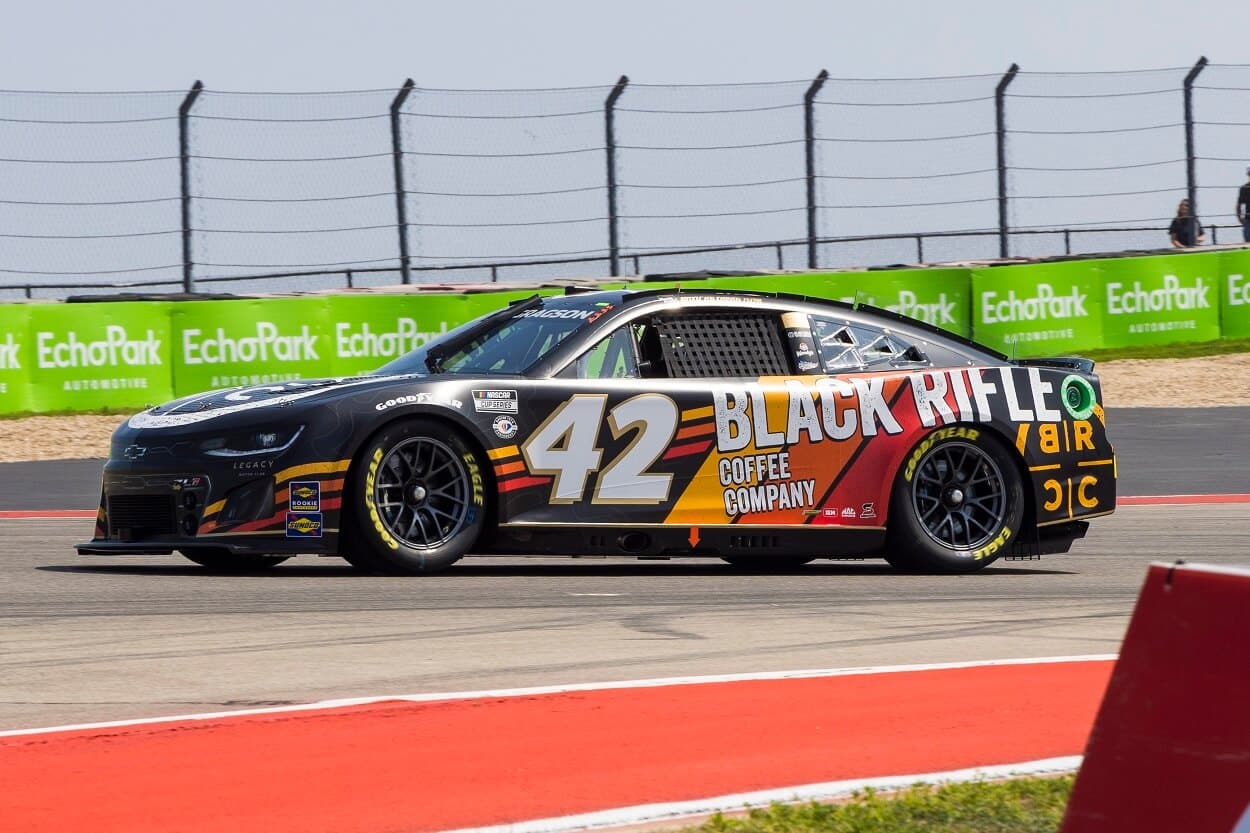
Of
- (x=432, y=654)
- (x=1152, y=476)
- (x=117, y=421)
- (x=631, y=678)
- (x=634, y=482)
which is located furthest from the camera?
(x=117, y=421)

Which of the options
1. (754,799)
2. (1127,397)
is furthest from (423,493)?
(1127,397)

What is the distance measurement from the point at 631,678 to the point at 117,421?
1328cm

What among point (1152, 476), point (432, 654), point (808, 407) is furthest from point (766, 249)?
point (432, 654)

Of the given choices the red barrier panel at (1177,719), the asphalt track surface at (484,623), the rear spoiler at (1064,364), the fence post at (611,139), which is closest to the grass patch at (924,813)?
the red barrier panel at (1177,719)

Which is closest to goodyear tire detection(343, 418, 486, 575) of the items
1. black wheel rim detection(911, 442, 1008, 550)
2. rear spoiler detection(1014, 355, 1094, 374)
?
black wheel rim detection(911, 442, 1008, 550)

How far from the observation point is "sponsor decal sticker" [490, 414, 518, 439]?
354 inches

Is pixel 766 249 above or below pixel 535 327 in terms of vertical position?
above

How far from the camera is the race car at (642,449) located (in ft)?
28.6

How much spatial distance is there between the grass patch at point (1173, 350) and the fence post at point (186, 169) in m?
10.7

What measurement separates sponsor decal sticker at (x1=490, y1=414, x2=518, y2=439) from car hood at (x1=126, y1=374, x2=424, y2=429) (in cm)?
46

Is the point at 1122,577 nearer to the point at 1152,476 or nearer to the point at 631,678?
the point at 631,678

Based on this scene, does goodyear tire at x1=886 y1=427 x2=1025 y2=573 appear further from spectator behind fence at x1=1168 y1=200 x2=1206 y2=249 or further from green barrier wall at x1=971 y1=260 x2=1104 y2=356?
spectator behind fence at x1=1168 y1=200 x2=1206 y2=249

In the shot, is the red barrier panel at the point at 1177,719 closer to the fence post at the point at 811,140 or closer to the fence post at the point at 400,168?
the fence post at the point at 400,168

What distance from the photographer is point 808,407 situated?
31.2ft
